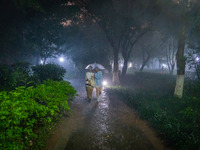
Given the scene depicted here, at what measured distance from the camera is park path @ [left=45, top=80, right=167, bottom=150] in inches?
156

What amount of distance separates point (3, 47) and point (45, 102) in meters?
15.4

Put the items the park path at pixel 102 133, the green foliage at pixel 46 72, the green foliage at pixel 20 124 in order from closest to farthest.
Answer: the green foliage at pixel 20 124 → the park path at pixel 102 133 → the green foliage at pixel 46 72

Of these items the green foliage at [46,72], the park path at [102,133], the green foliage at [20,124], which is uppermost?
the green foliage at [46,72]

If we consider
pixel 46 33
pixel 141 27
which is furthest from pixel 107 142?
pixel 46 33

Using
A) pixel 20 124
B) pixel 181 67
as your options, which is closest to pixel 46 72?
pixel 20 124

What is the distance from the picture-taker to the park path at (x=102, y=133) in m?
3.97

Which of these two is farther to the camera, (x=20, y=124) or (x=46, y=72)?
(x=46, y=72)

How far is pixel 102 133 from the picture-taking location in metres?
4.70

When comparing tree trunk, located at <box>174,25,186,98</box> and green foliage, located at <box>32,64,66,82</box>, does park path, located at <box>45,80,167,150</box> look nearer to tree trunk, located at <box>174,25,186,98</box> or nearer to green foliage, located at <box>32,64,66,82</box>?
tree trunk, located at <box>174,25,186,98</box>

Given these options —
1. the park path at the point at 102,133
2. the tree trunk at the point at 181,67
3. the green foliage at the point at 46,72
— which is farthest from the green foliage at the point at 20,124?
the tree trunk at the point at 181,67

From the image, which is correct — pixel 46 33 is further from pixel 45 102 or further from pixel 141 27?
pixel 45 102

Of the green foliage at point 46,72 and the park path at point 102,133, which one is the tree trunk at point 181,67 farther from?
the green foliage at point 46,72

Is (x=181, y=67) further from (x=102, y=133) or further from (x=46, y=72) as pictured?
(x=46, y=72)

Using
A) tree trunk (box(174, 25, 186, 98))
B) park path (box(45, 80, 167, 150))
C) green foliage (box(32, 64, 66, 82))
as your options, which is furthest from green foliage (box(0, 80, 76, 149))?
tree trunk (box(174, 25, 186, 98))
